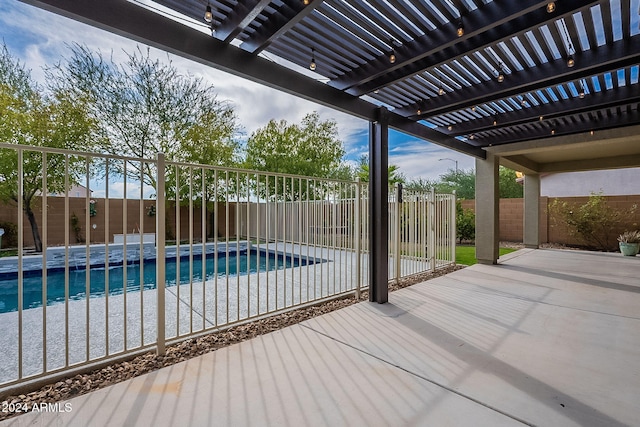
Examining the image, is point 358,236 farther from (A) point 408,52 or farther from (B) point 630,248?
(B) point 630,248

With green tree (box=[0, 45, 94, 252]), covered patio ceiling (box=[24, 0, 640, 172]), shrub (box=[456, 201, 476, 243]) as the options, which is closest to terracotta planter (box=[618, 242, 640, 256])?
shrub (box=[456, 201, 476, 243])

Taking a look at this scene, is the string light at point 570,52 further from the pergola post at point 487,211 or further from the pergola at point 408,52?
the pergola post at point 487,211

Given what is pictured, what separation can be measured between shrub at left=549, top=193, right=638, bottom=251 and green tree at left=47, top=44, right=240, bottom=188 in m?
13.0

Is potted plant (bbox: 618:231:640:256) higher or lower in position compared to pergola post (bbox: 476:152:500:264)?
lower

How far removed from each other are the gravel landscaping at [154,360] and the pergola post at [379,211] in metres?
0.59

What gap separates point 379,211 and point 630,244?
8.88 metres

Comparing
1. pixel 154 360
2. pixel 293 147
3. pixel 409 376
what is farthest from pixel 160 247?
pixel 293 147

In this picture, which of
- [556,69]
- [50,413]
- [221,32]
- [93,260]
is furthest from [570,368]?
[93,260]

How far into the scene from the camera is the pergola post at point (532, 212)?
991 cm

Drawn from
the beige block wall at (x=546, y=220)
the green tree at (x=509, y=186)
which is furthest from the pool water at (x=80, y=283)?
the green tree at (x=509, y=186)

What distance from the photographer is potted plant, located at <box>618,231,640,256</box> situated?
8.37 meters

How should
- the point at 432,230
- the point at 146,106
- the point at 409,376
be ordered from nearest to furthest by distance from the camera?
the point at 409,376, the point at 432,230, the point at 146,106

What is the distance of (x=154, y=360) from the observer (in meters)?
2.48

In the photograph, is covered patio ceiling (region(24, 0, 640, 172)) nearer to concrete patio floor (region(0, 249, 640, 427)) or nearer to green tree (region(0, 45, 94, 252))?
concrete patio floor (region(0, 249, 640, 427))
